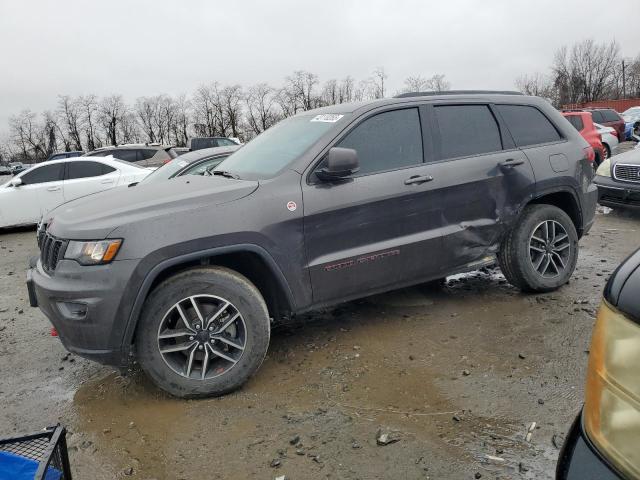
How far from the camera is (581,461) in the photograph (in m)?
1.27

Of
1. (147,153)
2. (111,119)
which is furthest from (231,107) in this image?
(147,153)

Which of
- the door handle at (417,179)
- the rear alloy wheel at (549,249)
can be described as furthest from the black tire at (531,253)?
Answer: the door handle at (417,179)

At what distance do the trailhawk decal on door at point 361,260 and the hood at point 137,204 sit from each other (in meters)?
0.75

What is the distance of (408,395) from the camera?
3.14 metres

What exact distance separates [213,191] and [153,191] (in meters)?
0.49

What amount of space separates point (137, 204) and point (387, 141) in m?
1.86

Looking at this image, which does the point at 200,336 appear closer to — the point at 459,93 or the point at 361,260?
the point at 361,260

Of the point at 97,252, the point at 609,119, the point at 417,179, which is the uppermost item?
the point at 609,119

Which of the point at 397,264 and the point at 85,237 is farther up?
the point at 85,237

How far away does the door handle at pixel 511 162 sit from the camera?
Result: 4230 millimetres

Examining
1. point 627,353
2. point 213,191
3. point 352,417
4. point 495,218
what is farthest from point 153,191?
point 627,353

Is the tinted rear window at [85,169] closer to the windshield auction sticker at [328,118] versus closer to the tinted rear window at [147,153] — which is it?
the tinted rear window at [147,153]

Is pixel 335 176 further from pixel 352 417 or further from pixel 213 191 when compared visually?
pixel 352 417

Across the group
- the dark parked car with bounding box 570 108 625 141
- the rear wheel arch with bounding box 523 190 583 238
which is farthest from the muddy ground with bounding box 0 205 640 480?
the dark parked car with bounding box 570 108 625 141
